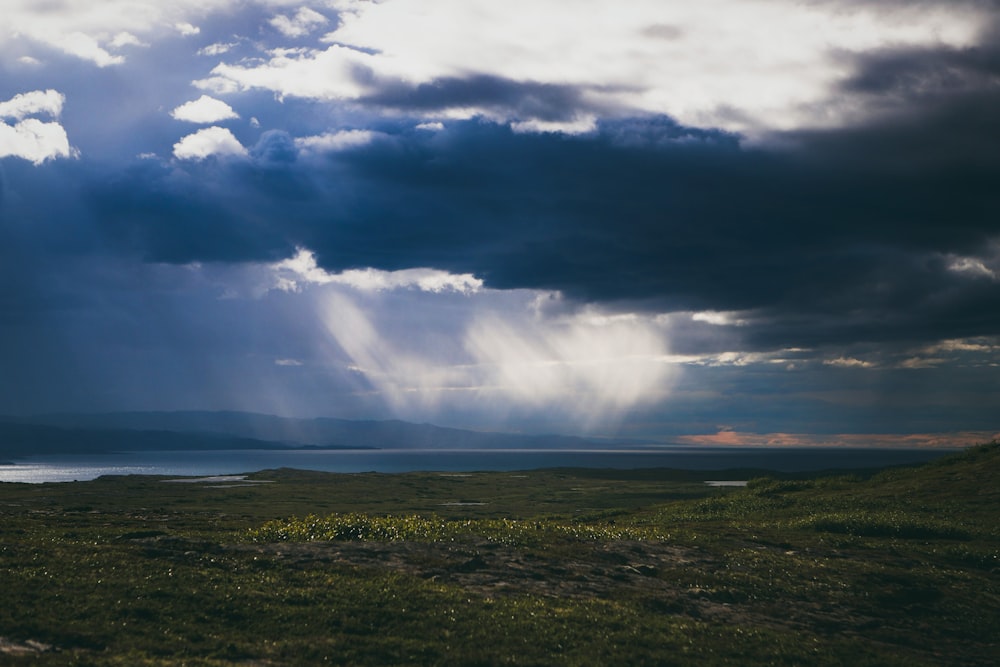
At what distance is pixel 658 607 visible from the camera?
27453mm

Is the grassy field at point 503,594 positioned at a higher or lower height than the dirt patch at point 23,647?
lower

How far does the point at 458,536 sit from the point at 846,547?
823 inches

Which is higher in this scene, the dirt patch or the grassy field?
the dirt patch

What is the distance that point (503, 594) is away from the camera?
2756 centimetres

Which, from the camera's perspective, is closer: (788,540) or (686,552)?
(686,552)

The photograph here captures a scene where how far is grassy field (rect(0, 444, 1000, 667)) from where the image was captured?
72.5 ft

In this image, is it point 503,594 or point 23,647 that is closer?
point 23,647

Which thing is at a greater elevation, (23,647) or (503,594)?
(23,647)

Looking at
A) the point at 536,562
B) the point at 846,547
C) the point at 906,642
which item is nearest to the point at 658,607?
the point at 536,562

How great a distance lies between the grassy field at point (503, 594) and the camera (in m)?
22.1

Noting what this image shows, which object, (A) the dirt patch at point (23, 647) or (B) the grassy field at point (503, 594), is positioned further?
(B) the grassy field at point (503, 594)

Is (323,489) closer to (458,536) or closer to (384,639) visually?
(458,536)

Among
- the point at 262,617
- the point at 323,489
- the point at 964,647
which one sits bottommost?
the point at 323,489

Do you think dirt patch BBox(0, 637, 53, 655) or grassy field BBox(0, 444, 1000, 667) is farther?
grassy field BBox(0, 444, 1000, 667)
